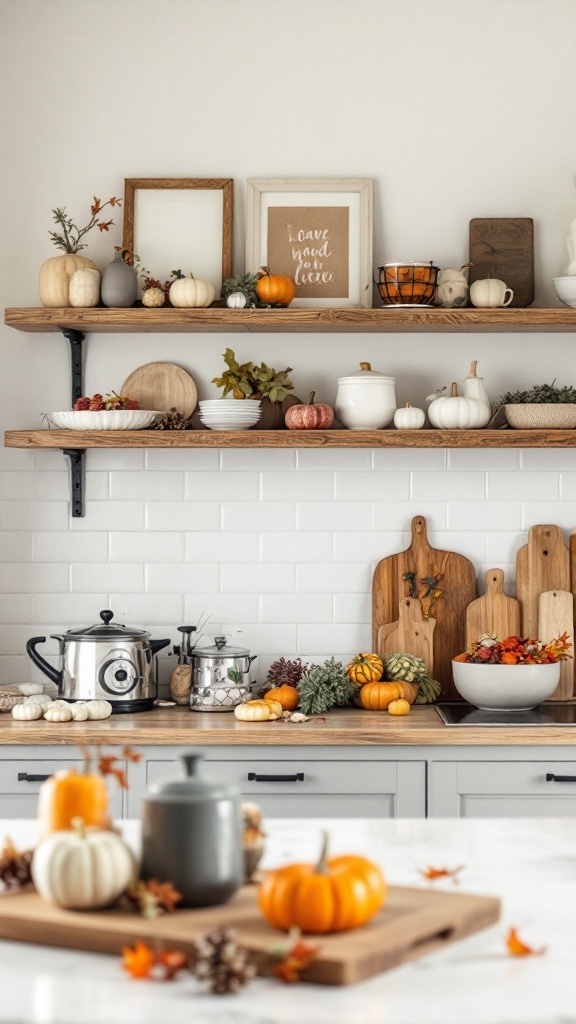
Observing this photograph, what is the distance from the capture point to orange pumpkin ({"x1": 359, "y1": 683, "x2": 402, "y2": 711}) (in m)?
3.72

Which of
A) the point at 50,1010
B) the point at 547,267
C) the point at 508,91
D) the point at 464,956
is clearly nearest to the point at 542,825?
the point at 464,956

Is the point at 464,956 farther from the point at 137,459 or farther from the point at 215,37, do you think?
the point at 215,37

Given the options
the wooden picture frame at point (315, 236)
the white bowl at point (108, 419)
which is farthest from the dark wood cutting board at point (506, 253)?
the white bowl at point (108, 419)

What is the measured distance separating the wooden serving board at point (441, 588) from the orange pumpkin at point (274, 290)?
0.83m

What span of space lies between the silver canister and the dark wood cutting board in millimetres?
1458

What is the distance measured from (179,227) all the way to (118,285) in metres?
0.35

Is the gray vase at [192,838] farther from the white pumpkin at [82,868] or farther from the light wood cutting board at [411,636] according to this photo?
the light wood cutting board at [411,636]

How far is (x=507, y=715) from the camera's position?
3625 mm

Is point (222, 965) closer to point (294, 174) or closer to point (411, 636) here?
point (411, 636)

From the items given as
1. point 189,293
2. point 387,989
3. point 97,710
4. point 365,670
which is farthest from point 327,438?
point 387,989

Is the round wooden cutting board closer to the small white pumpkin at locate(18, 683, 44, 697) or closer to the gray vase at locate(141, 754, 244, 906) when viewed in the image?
the small white pumpkin at locate(18, 683, 44, 697)

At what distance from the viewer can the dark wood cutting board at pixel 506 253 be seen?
3979 mm

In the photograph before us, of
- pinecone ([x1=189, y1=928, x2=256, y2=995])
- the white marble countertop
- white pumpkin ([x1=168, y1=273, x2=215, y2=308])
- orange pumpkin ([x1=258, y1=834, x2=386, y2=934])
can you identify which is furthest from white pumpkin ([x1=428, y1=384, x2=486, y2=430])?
pinecone ([x1=189, y1=928, x2=256, y2=995])

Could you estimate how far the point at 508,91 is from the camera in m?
4.02
